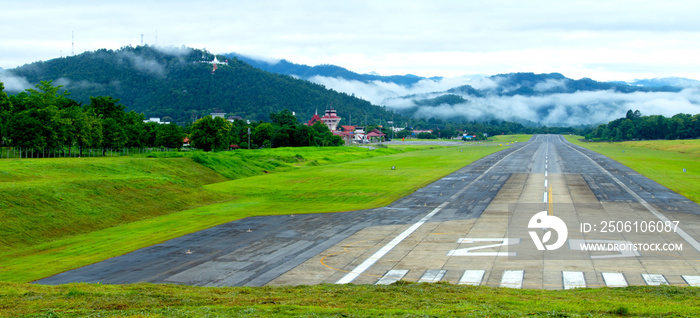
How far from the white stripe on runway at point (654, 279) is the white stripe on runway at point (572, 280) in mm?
2170

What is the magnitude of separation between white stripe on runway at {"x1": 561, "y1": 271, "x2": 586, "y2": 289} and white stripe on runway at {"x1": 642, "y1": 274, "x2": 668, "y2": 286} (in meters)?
2.17

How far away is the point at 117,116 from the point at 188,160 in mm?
41499

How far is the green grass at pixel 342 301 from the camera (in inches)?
539

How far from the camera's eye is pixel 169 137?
110 meters

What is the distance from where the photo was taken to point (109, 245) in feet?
91.2

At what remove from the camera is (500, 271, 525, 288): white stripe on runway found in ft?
64.0

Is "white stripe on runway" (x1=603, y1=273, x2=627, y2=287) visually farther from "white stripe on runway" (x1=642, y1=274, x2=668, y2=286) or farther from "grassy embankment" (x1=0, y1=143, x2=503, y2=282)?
"grassy embankment" (x1=0, y1=143, x2=503, y2=282)

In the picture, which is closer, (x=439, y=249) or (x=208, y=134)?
(x=439, y=249)

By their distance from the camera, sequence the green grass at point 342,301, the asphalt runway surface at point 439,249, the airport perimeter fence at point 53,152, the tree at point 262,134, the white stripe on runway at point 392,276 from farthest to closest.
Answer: the tree at point 262,134
the airport perimeter fence at point 53,152
the asphalt runway surface at point 439,249
the white stripe on runway at point 392,276
the green grass at point 342,301

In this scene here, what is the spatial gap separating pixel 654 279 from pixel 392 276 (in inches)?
375

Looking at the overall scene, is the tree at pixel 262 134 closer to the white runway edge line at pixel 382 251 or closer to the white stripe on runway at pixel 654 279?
the white runway edge line at pixel 382 251

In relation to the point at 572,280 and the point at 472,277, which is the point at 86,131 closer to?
the point at 472,277

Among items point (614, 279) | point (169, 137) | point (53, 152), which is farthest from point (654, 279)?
point (169, 137)

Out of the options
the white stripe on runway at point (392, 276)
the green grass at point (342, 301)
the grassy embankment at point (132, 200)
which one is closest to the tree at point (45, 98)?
the grassy embankment at point (132, 200)
